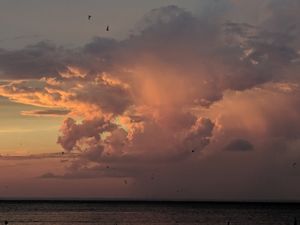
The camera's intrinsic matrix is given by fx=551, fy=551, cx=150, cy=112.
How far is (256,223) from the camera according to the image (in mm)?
136750

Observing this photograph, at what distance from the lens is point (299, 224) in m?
138

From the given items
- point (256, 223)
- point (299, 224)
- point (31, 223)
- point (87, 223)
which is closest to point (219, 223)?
point (256, 223)

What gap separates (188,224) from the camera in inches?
4998

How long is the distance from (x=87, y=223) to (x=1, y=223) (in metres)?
20.2

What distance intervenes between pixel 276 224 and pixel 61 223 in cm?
5199

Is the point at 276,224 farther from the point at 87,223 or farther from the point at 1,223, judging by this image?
the point at 1,223

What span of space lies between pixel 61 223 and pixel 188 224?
29.7 meters

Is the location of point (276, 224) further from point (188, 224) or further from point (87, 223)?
point (87, 223)

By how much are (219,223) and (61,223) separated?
38.2 m

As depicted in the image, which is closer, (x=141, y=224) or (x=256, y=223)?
(x=141, y=224)

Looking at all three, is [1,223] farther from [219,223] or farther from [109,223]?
[219,223]

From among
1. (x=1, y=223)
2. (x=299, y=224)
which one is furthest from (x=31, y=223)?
(x=299, y=224)

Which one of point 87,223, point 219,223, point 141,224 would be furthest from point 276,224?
point 87,223

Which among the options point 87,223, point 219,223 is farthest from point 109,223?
point 219,223
